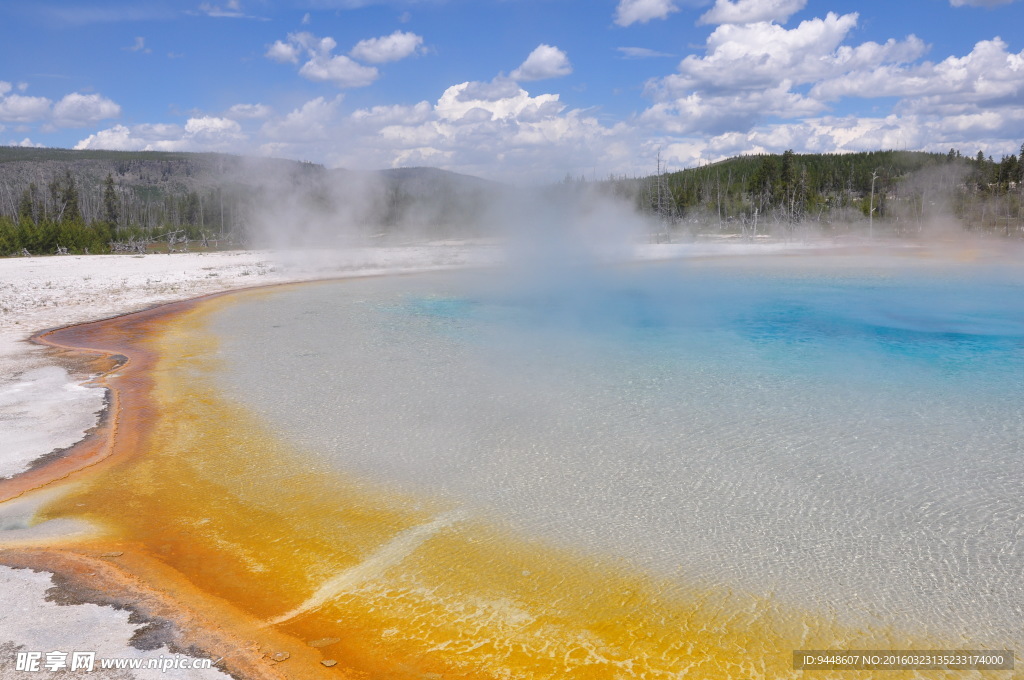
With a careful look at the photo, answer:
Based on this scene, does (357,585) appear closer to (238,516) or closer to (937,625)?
(238,516)

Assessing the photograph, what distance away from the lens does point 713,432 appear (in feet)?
14.5

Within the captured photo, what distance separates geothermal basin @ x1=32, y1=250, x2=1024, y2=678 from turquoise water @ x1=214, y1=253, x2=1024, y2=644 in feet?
0.07

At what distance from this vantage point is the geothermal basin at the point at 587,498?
8.16ft

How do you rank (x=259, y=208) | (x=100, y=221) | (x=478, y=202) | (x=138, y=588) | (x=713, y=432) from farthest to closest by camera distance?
(x=478, y=202) < (x=100, y=221) < (x=259, y=208) < (x=713, y=432) < (x=138, y=588)

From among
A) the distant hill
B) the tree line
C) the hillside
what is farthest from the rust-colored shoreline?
the distant hill

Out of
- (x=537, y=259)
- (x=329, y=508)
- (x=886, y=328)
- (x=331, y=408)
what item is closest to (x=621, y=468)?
(x=329, y=508)

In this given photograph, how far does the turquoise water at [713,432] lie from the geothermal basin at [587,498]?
0.02m

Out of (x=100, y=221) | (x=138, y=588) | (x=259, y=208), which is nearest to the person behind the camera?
(x=138, y=588)

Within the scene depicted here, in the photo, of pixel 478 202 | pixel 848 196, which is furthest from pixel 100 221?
pixel 848 196

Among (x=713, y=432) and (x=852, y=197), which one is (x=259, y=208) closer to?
(x=713, y=432)

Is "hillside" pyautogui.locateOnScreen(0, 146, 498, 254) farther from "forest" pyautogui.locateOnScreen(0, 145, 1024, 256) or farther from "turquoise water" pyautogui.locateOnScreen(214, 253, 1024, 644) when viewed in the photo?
"turquoise water" pyautogui.locateOnScreen(214, 253, 1024, 644)

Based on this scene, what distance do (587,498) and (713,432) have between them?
1.29 m

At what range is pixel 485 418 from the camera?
15.6 feet

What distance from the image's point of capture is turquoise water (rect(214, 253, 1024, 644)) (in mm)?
2898
